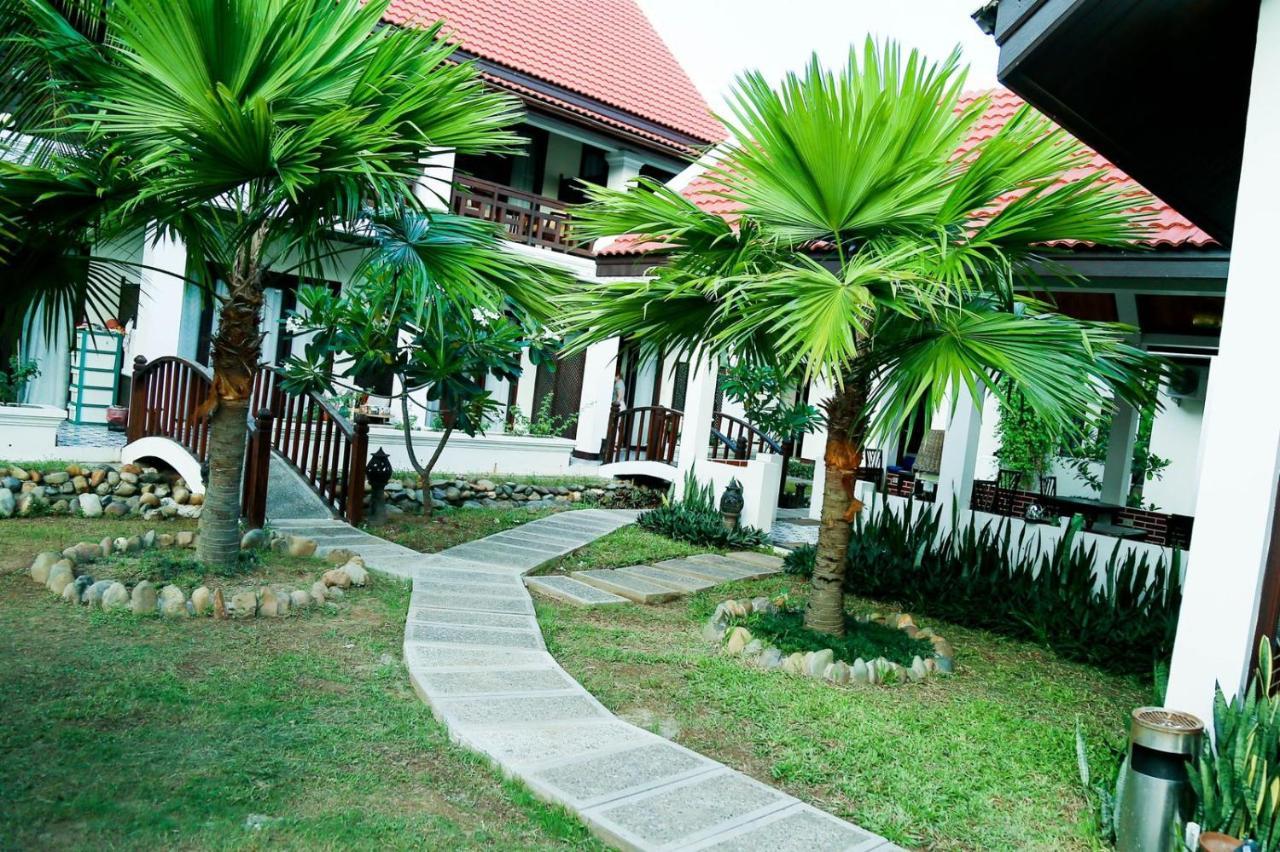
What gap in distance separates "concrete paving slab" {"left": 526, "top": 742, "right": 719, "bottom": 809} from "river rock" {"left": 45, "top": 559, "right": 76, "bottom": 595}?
388 cm

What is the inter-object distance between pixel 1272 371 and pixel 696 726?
278 centimetres

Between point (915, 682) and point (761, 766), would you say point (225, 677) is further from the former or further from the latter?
point (915, 682)

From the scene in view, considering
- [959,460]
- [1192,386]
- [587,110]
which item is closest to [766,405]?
[959,460]

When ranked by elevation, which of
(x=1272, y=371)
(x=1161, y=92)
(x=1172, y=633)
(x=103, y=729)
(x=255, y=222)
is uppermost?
(x=1161, y=92)

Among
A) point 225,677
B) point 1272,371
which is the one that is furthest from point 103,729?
point 1272,371

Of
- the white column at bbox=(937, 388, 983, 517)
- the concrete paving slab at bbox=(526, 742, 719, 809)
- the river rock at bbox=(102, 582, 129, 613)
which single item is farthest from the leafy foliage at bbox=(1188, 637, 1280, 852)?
the river rock at bbox=(102, 582, 129, 613)

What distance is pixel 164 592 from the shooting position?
5699mm

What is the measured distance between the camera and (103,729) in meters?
3.87

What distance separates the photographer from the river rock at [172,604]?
559cm

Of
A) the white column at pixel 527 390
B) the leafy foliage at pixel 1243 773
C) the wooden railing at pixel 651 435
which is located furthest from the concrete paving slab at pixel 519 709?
the white column at pixel 527 390

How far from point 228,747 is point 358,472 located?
5342mm

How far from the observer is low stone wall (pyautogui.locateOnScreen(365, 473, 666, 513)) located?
34.7 ft

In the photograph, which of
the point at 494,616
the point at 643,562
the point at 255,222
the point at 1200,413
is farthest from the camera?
the point at 1200,413

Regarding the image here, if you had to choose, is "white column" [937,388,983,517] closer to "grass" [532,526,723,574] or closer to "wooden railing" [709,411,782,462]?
"grass" [532,526,723,574]
